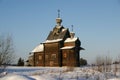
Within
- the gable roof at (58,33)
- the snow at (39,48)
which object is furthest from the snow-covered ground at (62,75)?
the snow at (39,48)

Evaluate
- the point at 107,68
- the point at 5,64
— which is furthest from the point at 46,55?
the point at 5,64

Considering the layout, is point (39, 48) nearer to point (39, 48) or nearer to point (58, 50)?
point (39, 48)

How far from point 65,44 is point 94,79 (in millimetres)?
43533

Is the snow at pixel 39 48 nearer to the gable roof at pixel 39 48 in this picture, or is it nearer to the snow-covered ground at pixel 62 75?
the gable roof at pixel 39 48

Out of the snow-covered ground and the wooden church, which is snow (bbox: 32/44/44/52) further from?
the snow-covered ground

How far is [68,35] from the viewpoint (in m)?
59.6

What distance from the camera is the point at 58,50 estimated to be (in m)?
56.7

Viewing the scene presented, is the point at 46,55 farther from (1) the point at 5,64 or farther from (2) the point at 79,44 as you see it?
(1) the point at 5,64

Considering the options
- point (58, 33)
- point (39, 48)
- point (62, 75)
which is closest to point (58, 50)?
point (58, 33)

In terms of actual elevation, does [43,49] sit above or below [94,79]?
above

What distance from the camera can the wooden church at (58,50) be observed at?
182 feet

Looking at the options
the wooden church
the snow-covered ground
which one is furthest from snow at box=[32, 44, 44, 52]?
the snow-covered ground

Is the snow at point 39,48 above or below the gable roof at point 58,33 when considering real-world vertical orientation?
below

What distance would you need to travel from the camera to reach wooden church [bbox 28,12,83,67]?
55562 mm
